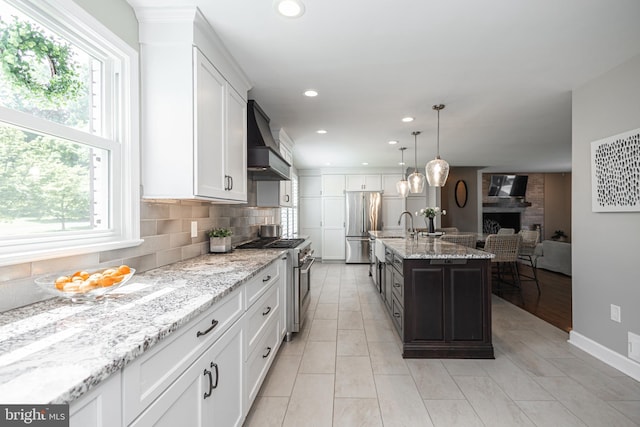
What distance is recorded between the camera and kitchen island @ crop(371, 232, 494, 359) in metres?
2.58

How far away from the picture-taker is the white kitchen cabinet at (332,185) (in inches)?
300

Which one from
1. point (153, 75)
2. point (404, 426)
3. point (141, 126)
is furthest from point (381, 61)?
point (404, 426)

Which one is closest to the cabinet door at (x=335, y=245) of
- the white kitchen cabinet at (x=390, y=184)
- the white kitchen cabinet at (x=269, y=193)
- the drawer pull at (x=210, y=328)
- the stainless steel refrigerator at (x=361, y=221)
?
the stainless steel refrigerator at (x=361, y=221)

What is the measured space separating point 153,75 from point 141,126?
309 mm

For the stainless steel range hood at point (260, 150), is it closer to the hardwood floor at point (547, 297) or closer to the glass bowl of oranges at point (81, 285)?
the glass bowl of oranges at point (81, 285)

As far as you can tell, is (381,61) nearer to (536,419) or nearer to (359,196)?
(536,419)

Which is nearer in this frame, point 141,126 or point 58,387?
point 58,387

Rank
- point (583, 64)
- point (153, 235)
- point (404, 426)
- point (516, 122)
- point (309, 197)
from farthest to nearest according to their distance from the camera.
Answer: point (309, 197) < point (516, 122) < point (583, 64) < point (153, 235) < point (404, 426)

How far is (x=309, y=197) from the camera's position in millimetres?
7879

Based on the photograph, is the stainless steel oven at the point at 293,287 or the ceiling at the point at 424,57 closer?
the ceiling at the point at 424,57

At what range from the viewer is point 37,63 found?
48.6 inches

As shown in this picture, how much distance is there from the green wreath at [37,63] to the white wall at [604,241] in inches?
142

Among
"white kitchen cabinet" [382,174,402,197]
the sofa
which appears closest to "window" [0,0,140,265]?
the sofa

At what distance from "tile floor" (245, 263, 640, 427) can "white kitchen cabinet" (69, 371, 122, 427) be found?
4.24ft
